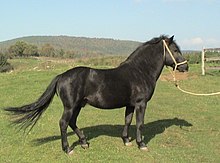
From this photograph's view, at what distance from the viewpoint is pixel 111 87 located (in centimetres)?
767

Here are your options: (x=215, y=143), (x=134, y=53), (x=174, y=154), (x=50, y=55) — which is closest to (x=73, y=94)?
(x=134, y=53)

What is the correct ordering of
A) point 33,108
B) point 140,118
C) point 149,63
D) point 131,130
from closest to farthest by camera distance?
point 33,108
point 140,118
point 149,63
point 131,130

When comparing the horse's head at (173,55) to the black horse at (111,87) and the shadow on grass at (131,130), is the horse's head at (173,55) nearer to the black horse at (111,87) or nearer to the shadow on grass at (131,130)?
the black horse at (111,87)

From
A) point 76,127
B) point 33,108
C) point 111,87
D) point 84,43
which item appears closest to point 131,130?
point 76,127

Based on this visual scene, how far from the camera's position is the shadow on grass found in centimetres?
905

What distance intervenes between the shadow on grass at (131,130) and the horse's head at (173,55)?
2.02m

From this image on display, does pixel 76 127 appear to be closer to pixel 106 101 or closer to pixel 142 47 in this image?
pixel 106 101

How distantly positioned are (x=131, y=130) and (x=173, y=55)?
8.91 feet

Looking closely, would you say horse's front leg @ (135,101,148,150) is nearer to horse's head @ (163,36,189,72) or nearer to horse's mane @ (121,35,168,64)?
horse's mane @ (121,35,168,64)

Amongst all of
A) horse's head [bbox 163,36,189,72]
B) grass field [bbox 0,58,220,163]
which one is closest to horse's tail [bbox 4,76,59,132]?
grass field [bbox 0,58,220,163]

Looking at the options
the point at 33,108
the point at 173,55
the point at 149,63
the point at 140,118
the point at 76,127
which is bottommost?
the point at 76,127

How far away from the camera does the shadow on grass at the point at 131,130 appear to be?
905 cm

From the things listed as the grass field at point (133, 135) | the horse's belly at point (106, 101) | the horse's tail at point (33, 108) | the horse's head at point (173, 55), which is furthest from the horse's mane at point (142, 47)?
the grass field at point (133, 135)

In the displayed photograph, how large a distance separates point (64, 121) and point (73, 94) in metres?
0.60
